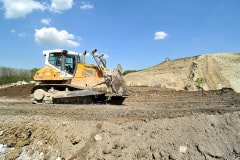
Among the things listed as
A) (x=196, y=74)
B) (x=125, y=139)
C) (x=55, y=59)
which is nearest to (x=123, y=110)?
(x=125, y=139)

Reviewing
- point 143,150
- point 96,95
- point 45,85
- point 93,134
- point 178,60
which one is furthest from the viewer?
point 178,60

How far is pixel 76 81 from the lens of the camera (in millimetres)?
13852

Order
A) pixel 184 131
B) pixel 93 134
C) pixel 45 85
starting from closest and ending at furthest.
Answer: pixel 184 131 → pixel 93 134 → pixel 45 85

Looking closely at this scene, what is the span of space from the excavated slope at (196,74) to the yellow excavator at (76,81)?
52.5ft

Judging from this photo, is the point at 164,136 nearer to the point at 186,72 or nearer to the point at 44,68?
the point at 44,68

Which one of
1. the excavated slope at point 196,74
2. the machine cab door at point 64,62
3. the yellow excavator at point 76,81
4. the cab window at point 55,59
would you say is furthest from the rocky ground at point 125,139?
the excavated slope at point 196,74

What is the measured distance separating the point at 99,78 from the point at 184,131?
8261 mm

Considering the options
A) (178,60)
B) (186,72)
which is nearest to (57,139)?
(186,72)

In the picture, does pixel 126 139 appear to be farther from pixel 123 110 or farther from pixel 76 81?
pixel 76 81

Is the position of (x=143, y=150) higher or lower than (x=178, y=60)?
lower

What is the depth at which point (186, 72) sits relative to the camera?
3312cm

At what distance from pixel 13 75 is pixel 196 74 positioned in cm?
2178

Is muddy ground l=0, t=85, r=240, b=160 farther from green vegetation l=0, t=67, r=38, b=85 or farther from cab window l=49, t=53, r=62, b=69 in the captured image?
green vegetation l=0, t=67, r=38, b=85

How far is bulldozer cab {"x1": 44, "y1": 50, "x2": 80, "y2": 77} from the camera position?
14.2 meters
